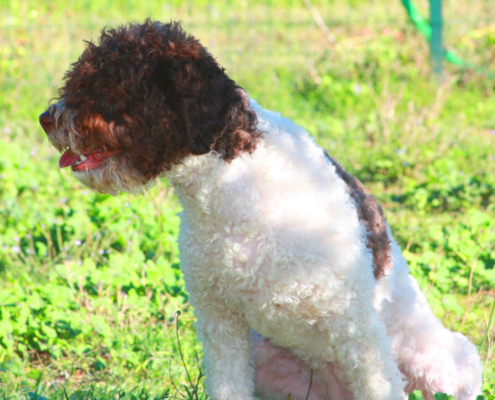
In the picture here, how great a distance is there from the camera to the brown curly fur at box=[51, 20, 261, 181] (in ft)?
6.17

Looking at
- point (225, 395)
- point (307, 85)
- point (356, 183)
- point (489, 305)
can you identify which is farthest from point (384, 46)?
point (225, 395)

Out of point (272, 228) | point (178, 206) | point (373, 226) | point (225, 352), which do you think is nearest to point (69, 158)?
point (272, 228)

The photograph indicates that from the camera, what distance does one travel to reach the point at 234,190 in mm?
2008

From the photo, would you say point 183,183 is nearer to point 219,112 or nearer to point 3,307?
point 219,112

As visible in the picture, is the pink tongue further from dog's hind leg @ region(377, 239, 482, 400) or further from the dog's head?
dog's hind leg @ region(377, 239, 482, 400)

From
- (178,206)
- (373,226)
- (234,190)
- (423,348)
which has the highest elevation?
(234,190)

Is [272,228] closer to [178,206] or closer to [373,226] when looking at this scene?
[373,226]

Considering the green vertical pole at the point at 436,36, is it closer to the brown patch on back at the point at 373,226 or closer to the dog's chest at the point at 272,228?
the brown patch on back at the point at 373,226

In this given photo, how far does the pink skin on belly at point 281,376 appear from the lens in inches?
98.3

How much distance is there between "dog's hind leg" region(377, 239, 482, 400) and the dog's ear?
35.3 inches

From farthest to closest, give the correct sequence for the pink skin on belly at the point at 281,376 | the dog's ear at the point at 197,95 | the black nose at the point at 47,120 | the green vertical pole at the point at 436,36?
the green vertical pole at the point at 436,36 < the pink skin on belly at the point at 281,376 < the black nose at the point at 47,120 < the dog's ear at the point at 197,95

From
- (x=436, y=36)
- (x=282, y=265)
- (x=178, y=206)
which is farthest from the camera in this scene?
(x=436, y=36)

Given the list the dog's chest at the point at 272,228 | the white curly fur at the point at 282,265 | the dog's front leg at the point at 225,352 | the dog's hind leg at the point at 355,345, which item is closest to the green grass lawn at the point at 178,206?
the dog's front leg at the point at 225,352

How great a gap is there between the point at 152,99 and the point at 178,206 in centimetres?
282
